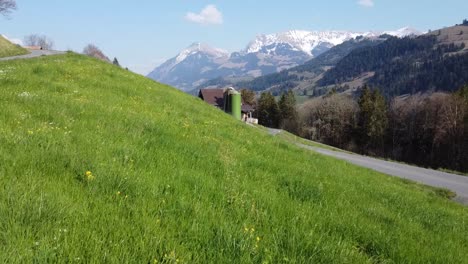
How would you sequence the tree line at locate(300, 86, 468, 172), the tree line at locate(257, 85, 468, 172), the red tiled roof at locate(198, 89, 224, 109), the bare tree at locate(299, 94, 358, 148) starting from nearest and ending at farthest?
the tree line at locate(300, 86, 468, 172)
the tree line at locate(257, 85, 468, 172)
the bare tree at locate(299, 94, 358, 148)
the red tiled roof at locate(198, 89, 224, 109)

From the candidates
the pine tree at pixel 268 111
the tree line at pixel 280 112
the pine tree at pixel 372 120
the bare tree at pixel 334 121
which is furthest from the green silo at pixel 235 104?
the pine tree at pixel 268 111

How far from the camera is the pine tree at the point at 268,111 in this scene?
503 feet

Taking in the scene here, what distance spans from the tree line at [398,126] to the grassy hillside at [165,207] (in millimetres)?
94648

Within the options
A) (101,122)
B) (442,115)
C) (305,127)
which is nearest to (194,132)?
(101,122)

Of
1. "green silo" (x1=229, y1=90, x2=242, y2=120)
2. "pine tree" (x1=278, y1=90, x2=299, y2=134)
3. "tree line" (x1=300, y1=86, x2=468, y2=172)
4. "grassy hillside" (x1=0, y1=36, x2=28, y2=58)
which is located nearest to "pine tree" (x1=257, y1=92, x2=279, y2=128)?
"pine tree" (x1=278, y1=90, x2=299, y2=134)

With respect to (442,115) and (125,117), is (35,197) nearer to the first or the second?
(125,117)

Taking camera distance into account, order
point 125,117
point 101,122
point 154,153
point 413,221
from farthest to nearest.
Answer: point 125,117, point 101,122, point 413,221, point 154,153

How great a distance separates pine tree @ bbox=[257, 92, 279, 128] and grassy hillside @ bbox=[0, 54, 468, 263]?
471ft

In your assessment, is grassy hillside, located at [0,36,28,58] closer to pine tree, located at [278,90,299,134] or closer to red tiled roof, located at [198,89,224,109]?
red tiled roof, located at [198,89,224,109]

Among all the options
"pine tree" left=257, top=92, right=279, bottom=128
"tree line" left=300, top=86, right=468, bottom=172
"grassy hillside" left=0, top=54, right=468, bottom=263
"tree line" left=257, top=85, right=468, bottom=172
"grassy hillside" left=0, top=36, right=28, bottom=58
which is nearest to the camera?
"grassy hillside" left=0, top=54, right=468, bottom=263

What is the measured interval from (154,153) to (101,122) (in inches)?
93.9

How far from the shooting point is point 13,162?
5.34 meters

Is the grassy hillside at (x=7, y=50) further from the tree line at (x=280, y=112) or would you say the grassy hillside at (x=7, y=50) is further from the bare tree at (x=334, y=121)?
the tree line at (x=280, y=112)

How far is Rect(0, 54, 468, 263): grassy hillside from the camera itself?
3.94 m
